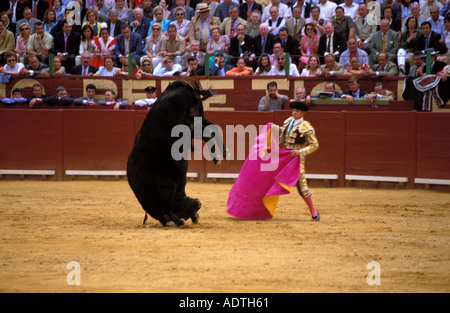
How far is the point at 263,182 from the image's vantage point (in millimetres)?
7414

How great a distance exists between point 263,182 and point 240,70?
5191mm

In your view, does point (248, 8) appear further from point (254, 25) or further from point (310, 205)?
point (310, 205)

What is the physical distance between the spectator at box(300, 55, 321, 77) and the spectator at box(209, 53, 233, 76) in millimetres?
1527

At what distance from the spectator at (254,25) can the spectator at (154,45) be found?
67.9 inches

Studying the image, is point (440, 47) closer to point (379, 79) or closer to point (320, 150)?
point (379, 79)

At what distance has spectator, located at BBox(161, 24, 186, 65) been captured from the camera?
484 inches

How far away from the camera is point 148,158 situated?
649 cm

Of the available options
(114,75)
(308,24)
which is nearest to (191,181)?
(114,75)

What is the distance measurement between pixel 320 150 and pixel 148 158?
5.33 m

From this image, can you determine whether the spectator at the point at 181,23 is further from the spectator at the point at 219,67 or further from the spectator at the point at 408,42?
the spectator at the point at 408,42

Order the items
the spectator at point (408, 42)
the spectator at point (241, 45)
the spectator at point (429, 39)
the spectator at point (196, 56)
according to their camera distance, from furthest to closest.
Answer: the spectator at point (196, 56), the spectator at point (241, 45), the spectator at point (408, 42), the spectator at point (429, 39)

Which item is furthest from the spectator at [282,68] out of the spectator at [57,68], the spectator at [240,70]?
the spectator at [57,68]

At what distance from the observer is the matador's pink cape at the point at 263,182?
24.1ft

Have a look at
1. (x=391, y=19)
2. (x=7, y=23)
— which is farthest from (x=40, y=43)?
(x=391, y=19)
